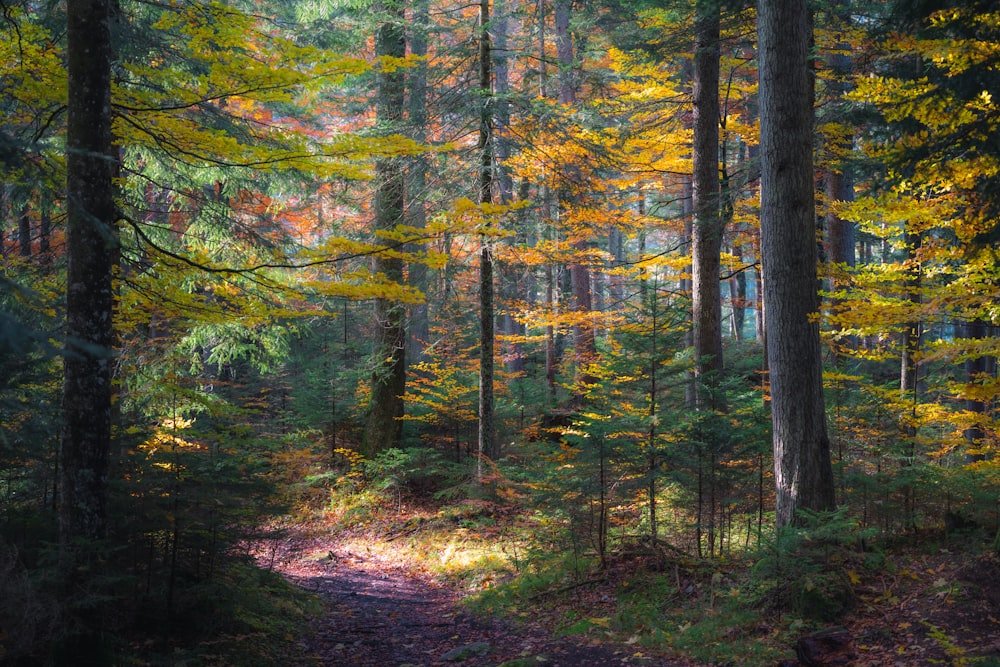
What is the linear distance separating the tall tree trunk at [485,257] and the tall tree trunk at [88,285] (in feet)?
22.5

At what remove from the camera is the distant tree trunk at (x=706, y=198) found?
10883 mm

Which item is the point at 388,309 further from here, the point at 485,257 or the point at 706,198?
the point at 706,198

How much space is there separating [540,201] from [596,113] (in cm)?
222

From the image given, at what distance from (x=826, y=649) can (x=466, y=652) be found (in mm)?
3696

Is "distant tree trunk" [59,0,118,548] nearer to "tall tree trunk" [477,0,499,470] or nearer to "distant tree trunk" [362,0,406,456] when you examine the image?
"tall tree trunk" [477,0,499,470]

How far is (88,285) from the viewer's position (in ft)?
18.1

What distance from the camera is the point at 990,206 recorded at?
677 centimetres

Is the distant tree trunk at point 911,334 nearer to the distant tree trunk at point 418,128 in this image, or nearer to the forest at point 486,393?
the forest at point 486,393

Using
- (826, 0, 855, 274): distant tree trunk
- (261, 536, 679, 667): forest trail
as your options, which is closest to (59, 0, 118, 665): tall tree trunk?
(261, 536, 679, 667): forest trail

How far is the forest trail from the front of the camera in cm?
671

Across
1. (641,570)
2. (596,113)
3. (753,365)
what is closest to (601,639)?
(641,570)

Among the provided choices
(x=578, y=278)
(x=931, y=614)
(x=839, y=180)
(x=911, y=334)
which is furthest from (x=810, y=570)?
(x=578, y=278)

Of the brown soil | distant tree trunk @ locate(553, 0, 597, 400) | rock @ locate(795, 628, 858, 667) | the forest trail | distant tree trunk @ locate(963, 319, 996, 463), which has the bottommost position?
the forest trail

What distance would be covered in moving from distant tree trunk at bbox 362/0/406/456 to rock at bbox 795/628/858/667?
363 inches
